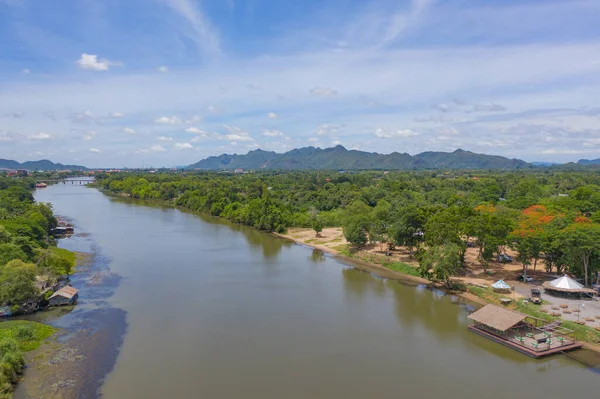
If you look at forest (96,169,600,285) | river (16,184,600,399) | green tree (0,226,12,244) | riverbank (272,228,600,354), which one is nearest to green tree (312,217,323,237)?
forest (96,169,600,285)

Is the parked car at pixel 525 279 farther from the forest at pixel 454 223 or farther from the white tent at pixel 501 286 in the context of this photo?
the white tent at pixel 501 286

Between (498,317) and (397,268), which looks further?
(397,268)

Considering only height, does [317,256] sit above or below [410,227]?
below

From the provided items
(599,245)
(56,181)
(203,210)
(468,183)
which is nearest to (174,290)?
(599,245)

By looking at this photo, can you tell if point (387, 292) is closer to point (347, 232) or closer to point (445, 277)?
point (445, 277)

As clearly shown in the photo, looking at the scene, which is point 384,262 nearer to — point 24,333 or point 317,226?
point 317,226

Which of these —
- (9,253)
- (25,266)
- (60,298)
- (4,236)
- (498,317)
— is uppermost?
(4,236)

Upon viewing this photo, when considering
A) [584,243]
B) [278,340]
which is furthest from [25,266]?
[584,243]
